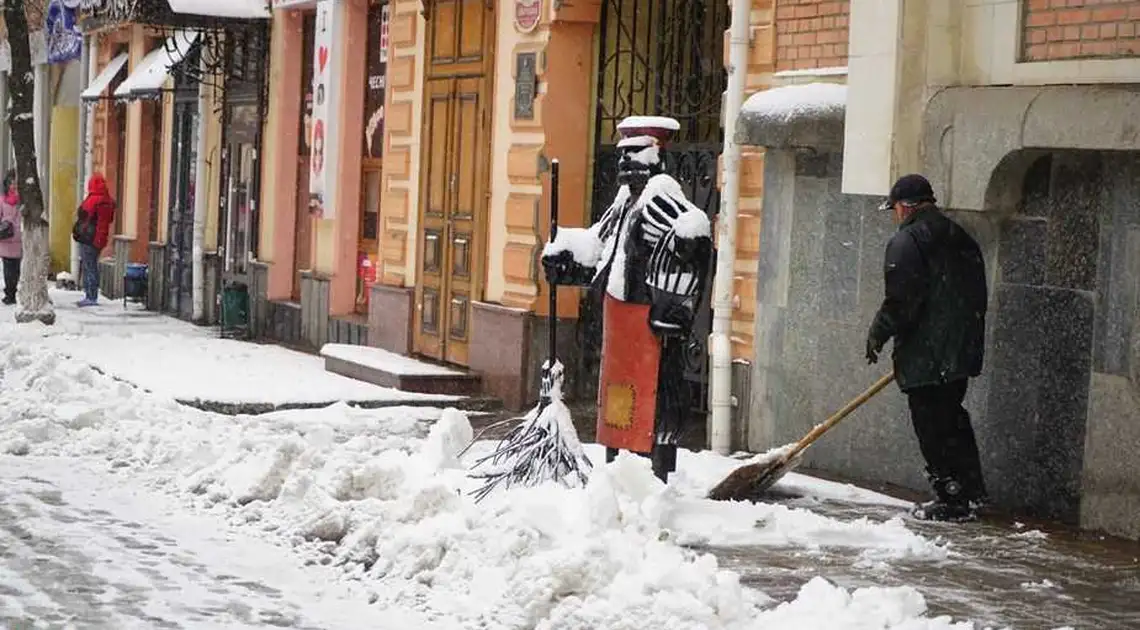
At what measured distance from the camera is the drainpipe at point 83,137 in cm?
3141

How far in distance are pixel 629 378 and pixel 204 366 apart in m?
A: 8.37

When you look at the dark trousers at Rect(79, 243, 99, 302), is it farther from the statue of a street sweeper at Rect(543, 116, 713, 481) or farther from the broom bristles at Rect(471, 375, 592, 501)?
the broom bristles at Rect(471, 375, 592, 501)

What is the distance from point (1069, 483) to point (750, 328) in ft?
10.3

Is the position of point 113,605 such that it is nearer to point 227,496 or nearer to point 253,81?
point 227,496

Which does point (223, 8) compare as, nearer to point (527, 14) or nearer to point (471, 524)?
point (527, 14)

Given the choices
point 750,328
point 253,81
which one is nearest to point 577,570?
point 750,328

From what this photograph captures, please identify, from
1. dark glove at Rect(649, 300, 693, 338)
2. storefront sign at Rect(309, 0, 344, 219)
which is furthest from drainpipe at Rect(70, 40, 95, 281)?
dark glove at Rect(649, 300, 693, 338)

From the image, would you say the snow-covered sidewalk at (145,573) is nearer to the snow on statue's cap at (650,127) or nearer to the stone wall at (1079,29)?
the snow on statue's cap at (650,127)

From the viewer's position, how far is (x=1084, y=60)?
10.1 meters

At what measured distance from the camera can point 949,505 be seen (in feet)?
33.7

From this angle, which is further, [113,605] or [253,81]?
[253,81]

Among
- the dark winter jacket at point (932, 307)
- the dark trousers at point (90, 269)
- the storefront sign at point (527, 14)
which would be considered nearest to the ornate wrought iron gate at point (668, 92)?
the storefront sign at point (527, 14)

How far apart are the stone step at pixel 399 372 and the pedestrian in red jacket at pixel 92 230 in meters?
10.2

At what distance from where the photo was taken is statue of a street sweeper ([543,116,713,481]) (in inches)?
396
